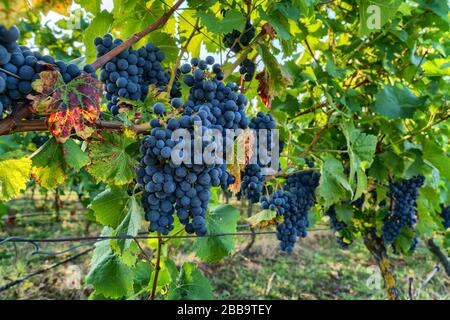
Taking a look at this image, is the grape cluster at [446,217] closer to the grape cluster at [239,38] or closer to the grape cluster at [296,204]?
the grape cluster at [296,204]

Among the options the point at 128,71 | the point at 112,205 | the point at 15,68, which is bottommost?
the point at 112,205

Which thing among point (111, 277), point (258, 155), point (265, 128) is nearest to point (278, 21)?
point (265, 128)

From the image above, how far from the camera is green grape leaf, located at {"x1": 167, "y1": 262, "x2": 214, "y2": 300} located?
2.14 meters

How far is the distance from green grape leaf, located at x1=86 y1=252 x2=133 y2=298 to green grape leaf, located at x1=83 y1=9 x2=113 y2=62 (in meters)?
0.89

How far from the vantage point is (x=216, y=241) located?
1688mm

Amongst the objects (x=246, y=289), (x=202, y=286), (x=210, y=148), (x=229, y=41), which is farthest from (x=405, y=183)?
(x=246, y=289)

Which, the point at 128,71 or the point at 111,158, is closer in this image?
the point at 111,158

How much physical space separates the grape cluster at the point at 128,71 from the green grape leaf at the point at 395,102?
1.42 meters

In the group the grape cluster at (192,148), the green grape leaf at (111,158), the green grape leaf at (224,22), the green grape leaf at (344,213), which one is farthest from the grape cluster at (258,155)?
the green grape leaf at (344,213)

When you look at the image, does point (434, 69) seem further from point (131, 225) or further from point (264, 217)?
point (131, 225)

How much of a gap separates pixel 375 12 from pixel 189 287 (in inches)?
65.6

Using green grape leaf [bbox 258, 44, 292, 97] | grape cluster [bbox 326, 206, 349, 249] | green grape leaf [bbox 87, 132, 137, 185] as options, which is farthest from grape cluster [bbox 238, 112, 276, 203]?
grape cluster [bbox 326, 206, 349, 249]

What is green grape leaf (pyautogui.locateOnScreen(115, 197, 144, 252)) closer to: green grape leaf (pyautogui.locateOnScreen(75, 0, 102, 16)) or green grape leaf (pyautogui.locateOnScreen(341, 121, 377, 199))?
green grape leaf (pyautogui.locateOnScreen(75, 0, 102, 16))

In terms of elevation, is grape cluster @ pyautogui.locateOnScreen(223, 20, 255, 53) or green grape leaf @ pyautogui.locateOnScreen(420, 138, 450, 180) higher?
grape cluster @ pyautogui.locateOnScreen(223, 20, 255, 53)
